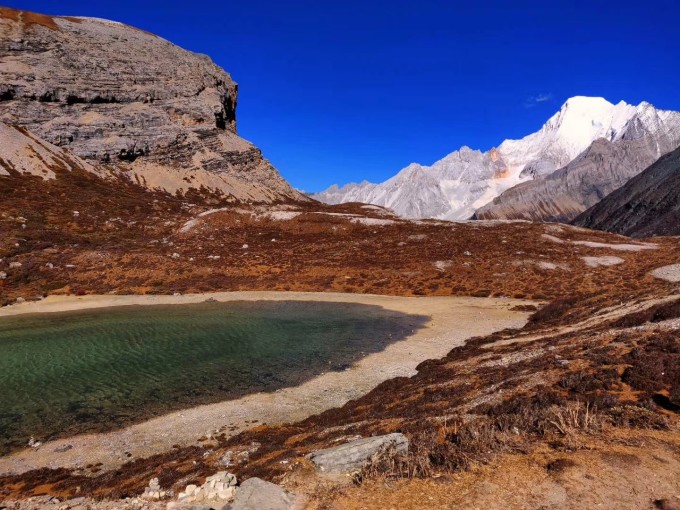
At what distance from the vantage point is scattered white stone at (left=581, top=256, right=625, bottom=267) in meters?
55.2

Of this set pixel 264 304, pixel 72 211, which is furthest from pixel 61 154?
pixel 264 304

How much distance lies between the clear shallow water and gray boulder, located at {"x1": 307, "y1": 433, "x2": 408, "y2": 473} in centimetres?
1191

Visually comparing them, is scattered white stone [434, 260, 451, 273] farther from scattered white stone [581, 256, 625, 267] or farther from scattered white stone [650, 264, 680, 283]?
scattered white stone [650, 264, 680, 283]

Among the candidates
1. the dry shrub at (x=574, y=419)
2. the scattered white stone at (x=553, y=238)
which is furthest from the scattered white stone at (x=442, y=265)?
the dry shrub at (x=574, y=419)

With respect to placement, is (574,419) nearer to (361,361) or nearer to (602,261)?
(361,361)

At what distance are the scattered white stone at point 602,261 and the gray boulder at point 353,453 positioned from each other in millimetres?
52957

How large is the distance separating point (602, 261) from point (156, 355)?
53.3 meters

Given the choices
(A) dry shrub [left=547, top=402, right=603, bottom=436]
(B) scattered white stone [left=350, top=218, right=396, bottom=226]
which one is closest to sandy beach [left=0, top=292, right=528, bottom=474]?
(A) dry shrub [left=547, top=402, right=603, bottom=436]

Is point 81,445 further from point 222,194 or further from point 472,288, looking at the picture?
point 222,194

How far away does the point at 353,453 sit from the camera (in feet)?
37.3

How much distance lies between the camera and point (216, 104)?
154 metres

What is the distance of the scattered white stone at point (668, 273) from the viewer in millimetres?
47969

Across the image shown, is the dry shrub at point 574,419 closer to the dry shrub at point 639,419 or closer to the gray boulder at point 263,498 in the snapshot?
the dry shrub at point 639,419

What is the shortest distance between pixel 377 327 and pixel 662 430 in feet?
84.9
